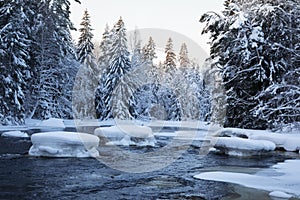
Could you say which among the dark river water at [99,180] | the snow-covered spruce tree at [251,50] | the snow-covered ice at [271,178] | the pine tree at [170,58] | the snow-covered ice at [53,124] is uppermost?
the pine tree at [170,58]

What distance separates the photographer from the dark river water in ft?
31.6

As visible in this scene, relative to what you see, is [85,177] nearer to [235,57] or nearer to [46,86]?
[235,57]

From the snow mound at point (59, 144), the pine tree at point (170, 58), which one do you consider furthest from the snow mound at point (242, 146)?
the pine tree at point (170, 58)

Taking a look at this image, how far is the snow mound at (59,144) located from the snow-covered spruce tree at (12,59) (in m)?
13.7

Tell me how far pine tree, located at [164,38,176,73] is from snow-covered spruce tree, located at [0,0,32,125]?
41011 mm

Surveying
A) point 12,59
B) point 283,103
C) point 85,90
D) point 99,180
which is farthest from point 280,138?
point 85,90

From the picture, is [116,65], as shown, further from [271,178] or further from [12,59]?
[271,178]

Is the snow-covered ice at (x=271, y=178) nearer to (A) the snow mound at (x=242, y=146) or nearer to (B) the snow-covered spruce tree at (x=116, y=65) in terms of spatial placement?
(A) the snow mound at (x=242, y=146)

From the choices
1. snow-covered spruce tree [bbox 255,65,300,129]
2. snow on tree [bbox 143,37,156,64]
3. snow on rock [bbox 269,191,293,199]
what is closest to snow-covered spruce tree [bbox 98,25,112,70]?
snow on tree [bbox 143,37,156,64]

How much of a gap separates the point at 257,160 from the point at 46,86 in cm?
2532

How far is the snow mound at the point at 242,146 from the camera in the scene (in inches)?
718

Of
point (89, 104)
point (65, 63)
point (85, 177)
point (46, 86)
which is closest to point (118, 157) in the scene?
point (85, 177)

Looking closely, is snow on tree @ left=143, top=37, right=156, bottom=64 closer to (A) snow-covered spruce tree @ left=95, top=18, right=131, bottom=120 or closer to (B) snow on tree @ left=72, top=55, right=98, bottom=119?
(B) snow on tree @ left=72, top=55, right=98, bottom=119

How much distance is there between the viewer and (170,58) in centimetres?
7050
